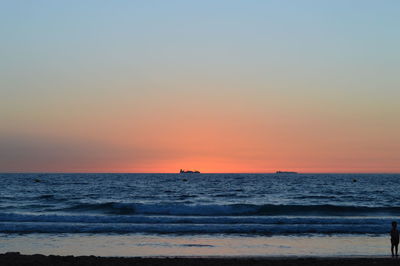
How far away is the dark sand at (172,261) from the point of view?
15.0 metres

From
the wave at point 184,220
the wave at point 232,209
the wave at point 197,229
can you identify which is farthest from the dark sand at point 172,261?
the wave at point 232,209

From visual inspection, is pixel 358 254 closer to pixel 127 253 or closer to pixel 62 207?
pixel 127 253

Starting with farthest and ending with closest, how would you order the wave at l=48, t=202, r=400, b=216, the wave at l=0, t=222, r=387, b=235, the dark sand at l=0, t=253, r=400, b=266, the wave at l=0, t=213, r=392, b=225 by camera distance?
the wave at l=48, t=202, r=400, b=216
the wave at l=0, t=213, r=392, b=225
the wave at l=0, t=222, r=387, b=235
the dark sand at l=0, t=253, r=400, b=266

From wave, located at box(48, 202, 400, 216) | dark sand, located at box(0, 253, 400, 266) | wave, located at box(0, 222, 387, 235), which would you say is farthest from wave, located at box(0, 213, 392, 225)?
dark sand, located at box(0, 253, 400, 266)

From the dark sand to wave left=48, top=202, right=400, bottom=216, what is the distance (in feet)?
73.9

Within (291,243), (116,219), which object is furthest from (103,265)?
(116,219)

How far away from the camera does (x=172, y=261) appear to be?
15578mm

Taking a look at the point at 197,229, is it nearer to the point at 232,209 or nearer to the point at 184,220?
the point at 184,220

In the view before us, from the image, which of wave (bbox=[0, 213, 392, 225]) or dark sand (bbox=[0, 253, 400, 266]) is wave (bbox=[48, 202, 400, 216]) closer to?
wave (bbox=[0, 213, 392, 225])

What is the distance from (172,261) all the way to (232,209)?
2621 centimetres

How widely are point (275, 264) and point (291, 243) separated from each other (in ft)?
20.3

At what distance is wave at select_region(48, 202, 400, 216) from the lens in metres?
39.5

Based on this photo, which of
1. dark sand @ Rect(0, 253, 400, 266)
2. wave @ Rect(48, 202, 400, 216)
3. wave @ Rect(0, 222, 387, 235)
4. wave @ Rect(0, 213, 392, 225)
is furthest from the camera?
wave @ Rect(48, 202, 400, 216)

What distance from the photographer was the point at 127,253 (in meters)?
18.2
